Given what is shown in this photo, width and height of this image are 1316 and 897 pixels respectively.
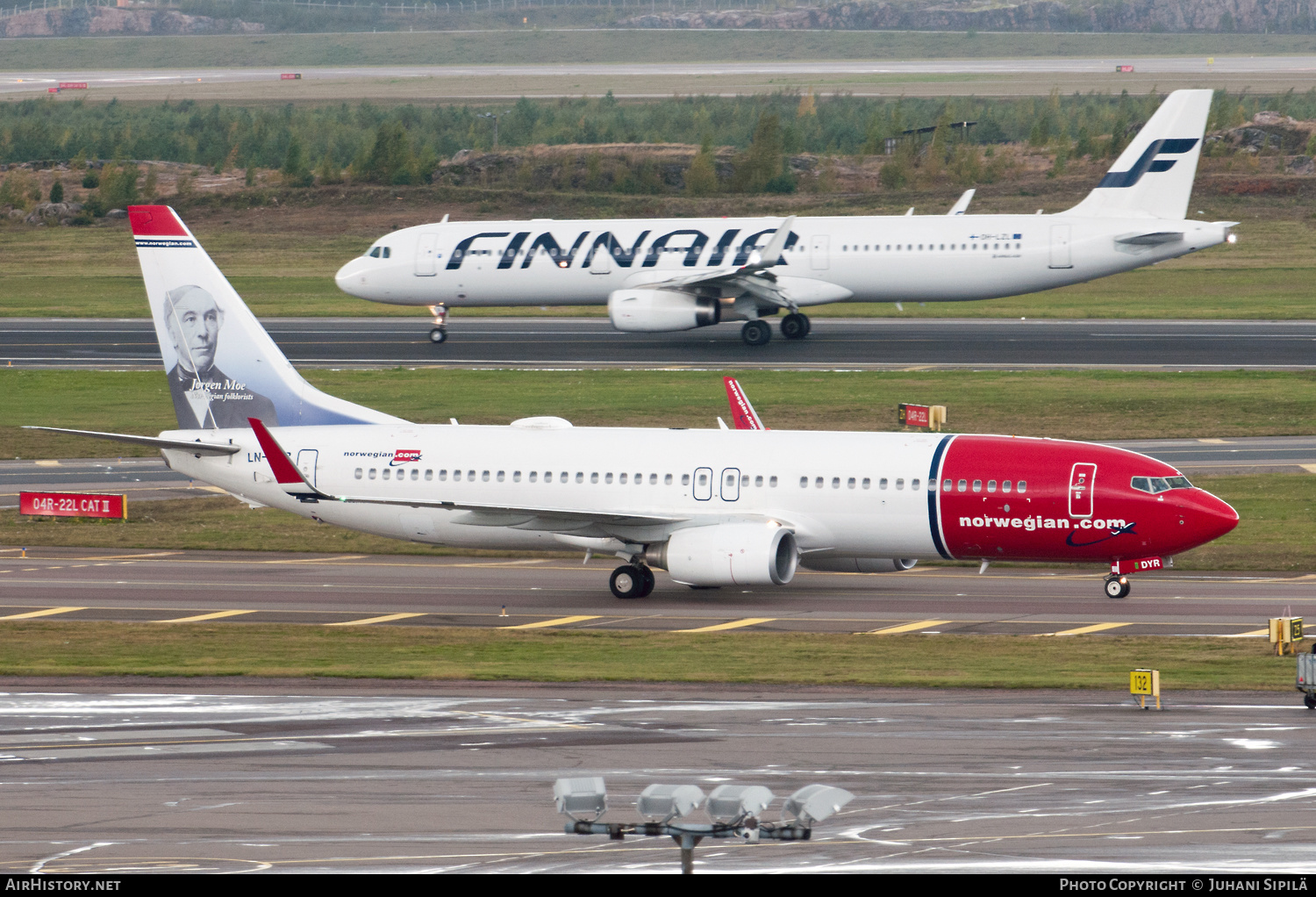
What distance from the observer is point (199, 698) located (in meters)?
30.2

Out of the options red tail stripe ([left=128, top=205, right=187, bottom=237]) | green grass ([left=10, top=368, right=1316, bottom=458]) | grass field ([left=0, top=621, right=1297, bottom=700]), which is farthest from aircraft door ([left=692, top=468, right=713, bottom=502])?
green grass ([left=10, top=368, right=1316, bottom=458])

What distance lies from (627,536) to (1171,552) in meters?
12.2

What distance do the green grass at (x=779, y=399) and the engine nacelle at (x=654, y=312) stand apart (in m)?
6.06

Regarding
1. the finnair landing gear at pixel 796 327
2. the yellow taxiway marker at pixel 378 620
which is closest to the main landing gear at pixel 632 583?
the yellow taxiway marker at pixel 378 620

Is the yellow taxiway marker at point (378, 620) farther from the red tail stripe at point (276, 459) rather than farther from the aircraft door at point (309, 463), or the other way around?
the aircraft door at point (309, 463)

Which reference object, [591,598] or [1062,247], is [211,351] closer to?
[591,598]

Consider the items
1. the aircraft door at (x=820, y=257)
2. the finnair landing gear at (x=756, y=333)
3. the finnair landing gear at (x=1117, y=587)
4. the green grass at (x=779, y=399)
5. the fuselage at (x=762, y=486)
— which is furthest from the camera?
the finnair landing gear at (x=756, y=333)

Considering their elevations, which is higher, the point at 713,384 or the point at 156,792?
the point at 713,384

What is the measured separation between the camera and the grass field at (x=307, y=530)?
46312 millimetres

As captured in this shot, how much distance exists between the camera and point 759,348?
8288 centimetres

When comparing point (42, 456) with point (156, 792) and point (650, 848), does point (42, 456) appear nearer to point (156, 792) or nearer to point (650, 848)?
point (156, 792)

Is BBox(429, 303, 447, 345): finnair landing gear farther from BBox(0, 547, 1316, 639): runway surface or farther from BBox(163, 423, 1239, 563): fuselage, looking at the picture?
BBox(163, 423, 1239, 563): fuselage

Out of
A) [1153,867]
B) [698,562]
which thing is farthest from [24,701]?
[1153,867]

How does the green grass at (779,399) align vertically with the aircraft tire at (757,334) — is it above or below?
below
